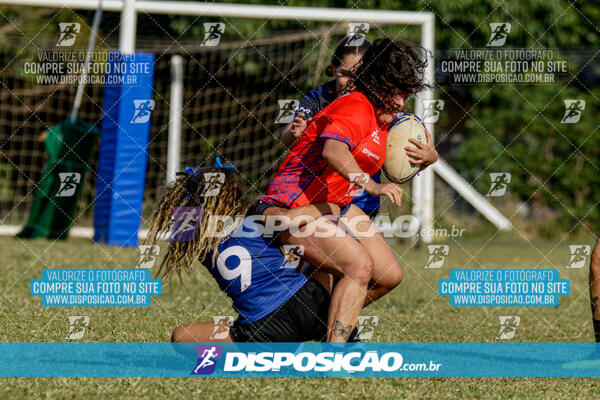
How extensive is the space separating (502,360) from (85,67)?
26.3 feet

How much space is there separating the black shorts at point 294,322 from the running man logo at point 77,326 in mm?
1268

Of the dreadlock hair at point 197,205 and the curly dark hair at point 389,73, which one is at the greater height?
the curly dark hair at point 389,73

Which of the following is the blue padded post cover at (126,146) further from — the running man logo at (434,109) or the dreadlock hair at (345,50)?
the dreadlock hair at (345,50)

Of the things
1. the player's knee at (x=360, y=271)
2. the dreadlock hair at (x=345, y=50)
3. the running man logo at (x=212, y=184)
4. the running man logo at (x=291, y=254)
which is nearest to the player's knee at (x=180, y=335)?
the running man logo at (x=291, y=254)

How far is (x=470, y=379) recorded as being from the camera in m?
4.29

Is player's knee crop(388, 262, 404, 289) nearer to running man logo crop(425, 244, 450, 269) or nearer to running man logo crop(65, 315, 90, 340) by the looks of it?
running man logo crop(65, 315, 90, 340)

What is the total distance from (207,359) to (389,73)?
5.74 ft

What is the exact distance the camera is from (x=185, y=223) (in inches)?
176

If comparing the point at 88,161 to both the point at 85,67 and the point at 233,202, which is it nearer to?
the point at 85,67

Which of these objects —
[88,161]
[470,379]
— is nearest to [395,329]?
[470,379]

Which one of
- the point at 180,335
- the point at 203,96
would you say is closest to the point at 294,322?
the point at 180,335

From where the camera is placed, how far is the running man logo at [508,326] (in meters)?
5.75

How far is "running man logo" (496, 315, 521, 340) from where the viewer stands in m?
5.75

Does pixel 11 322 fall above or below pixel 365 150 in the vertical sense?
below
